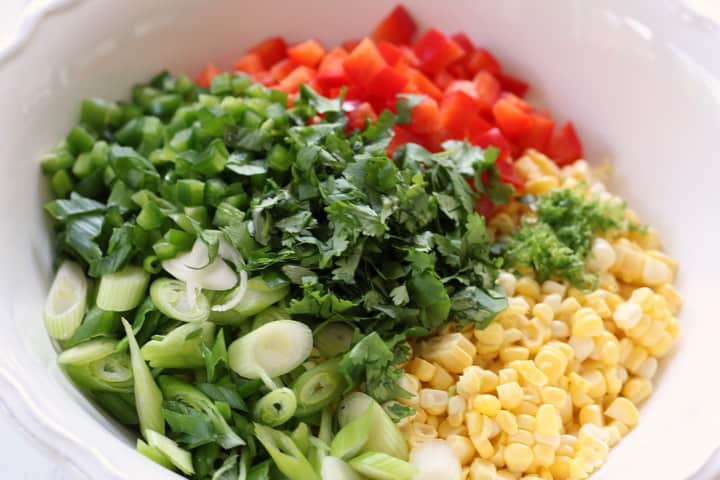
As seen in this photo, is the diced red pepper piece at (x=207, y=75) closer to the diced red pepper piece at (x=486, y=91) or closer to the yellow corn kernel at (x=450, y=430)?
the diced red pepper piece at (x=486, y=91)

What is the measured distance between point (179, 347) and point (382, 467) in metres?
0.61

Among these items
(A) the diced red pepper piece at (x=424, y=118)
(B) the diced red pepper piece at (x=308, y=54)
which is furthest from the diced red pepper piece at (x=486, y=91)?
(B) the diced red pepper piece at (x=308, y=54)

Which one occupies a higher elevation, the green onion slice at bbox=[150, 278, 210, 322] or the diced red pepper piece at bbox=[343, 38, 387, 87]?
the diced red pepper piece at bbox=[343, 38, 387, 87]

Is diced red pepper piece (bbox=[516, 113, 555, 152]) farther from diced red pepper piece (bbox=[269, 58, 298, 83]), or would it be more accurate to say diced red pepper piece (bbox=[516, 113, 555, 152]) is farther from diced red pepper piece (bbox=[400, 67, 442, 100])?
diced red pepper piece (bbox=[269, 58, 298, 83])

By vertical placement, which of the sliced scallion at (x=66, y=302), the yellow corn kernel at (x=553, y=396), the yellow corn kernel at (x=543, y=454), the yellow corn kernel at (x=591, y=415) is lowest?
the sliced scallion at (x=66, y=302)

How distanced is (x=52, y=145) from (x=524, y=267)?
1.60 m

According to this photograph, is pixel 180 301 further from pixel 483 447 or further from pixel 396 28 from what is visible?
pixel 396 28

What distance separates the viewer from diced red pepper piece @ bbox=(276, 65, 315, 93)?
118 inches

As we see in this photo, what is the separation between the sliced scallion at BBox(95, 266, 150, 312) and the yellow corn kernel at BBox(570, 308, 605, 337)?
1.27 m

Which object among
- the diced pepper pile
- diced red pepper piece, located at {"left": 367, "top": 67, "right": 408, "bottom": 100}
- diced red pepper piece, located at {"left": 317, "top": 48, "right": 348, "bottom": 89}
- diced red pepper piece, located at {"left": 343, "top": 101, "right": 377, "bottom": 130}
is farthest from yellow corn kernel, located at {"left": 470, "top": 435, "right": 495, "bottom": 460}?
diced red pepper piece, located at {"left": 317, "top": 48, "right": 348, "bottom": 89}

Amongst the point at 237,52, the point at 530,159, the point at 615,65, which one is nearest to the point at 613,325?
the point at 530,159

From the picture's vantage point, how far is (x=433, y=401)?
2.29 meters

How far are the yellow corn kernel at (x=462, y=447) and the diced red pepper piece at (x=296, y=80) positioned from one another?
4.58 ft

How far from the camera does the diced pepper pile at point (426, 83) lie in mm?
2893
